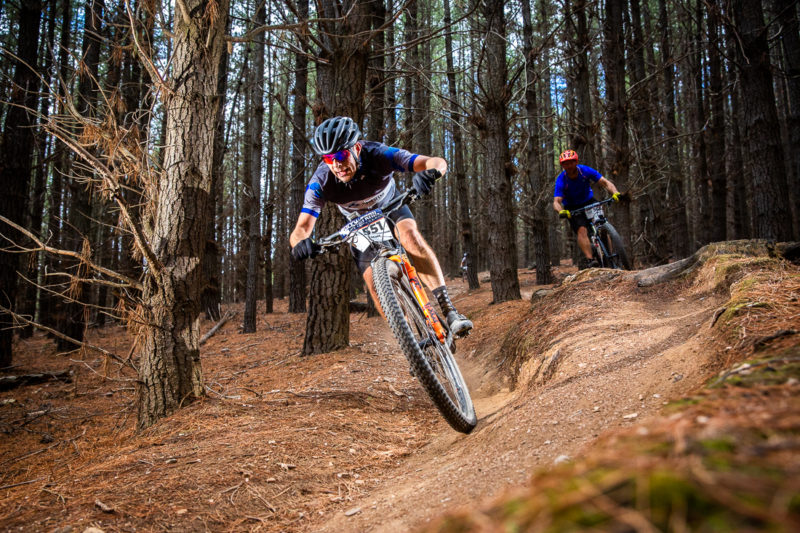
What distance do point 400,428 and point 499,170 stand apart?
256 inches

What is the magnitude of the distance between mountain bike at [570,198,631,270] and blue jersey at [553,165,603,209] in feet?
0.63

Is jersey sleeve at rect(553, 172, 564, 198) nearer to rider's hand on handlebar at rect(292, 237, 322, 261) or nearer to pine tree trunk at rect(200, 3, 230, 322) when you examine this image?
rider's hand on handlebar at rect(292, 237, 322, 261)

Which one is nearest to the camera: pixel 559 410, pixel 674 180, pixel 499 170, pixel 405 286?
pixel 559 410

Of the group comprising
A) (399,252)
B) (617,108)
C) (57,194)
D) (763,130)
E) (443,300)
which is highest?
(57,194)

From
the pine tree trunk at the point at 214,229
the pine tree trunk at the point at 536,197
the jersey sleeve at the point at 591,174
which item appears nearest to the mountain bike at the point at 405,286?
the jersey sleeve at the point at 591,174

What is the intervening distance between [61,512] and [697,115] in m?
18.2

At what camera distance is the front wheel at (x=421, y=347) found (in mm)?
3236

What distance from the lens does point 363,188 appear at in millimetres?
4516

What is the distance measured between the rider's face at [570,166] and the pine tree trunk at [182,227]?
5.66 metres

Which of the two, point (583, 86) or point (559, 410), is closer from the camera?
point (559, 410)

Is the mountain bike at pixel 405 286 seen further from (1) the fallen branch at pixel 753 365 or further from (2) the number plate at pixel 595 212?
(2) the number plate at pixel 595 212

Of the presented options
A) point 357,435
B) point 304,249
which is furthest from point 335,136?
point 357,435

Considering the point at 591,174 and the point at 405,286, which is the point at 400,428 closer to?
the point at 405,286

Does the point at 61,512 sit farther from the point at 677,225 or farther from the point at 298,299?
the point at 677,225
